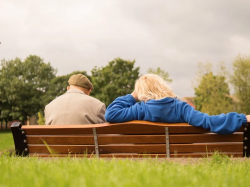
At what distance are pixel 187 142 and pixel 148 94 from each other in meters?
0.85

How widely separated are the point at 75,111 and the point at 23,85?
150 feet

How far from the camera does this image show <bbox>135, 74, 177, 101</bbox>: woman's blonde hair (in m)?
4.46

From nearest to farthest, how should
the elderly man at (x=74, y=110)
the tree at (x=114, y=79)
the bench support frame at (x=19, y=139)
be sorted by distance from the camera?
the bench support frame at (x=19, y=139) < the elderly man at (x=74, y=110) < the tree at (x=114, y=79)

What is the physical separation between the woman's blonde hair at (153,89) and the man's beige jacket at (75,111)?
3.83ft

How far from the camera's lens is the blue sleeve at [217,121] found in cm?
425

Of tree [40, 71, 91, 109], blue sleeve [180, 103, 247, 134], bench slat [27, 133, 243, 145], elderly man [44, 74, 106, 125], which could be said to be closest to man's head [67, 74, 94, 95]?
elderly man [44, 74, 106, 125]

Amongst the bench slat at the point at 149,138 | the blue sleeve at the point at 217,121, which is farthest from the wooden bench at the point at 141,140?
the blue sleeve at the point at 217,121

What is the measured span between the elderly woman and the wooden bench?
0.12 meters

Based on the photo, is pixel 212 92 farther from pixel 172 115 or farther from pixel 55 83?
pixel 172 115

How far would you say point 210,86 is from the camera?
37219 mm

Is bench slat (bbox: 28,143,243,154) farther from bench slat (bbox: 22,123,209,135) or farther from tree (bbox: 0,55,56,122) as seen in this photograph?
tree (bbox: 0,55,56,122)

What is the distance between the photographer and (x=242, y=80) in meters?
39.5

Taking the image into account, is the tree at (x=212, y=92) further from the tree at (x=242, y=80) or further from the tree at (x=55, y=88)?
the tree at (x=55, y=88)

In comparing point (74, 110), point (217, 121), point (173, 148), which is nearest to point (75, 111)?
point (74, 110)
